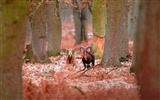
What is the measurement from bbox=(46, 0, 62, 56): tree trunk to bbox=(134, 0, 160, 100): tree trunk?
76.5 ft

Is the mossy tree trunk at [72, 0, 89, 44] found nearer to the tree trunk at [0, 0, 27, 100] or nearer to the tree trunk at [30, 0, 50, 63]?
the tree trunk at [30, 0, 50, 63]

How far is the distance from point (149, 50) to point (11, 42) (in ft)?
9.44

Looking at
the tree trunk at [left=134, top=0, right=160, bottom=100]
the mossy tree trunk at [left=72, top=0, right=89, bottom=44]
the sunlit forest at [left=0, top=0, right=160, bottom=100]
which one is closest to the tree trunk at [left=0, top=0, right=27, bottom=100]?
the sunlit forest at [left=0, top=0, right=160, bottom=100]

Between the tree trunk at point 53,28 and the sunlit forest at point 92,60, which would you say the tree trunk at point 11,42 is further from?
the tree trunk at point 53,28

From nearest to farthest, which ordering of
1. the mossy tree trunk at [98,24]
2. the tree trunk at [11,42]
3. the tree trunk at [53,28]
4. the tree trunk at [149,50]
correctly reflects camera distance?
the tree trunk at [149,50] → the tree trunk at [11,42] → the mossy tree trunk at [98,24] → the tree trunk at [53,28]

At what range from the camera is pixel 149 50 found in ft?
21.2

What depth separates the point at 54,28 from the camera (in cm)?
3045

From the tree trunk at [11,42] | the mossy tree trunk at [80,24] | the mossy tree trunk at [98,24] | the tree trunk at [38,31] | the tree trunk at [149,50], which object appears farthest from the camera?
the mossy tree trunk at [80,24]

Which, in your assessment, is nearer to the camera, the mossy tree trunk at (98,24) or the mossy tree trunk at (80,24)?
the mossy tree trunk at (98,24)

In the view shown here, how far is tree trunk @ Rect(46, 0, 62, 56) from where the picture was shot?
30.0m

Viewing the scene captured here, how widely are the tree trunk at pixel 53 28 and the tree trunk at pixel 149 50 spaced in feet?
76.5

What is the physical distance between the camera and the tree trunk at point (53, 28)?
30.0 metres

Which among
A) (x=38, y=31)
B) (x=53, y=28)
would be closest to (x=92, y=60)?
(x=38, y=31)

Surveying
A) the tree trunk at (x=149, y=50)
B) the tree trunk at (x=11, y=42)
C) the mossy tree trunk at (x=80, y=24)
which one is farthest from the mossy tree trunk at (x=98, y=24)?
the tree trunk at (x=149, y=50)
